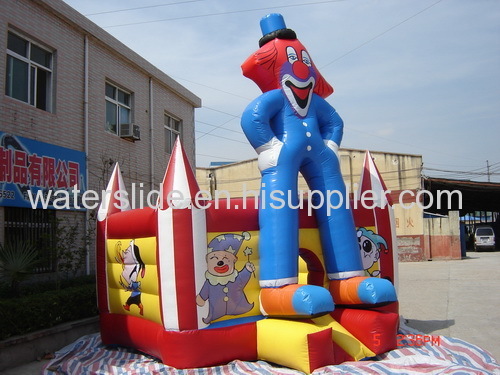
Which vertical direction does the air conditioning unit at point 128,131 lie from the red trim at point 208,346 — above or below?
above

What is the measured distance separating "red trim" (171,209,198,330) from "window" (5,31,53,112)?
4.30m

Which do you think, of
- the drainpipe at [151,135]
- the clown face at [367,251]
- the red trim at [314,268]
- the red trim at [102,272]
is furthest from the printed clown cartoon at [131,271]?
the drainpipe at [151,135]

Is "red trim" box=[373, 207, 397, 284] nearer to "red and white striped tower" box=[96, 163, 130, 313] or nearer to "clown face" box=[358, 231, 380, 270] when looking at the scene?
"clown face" box=[358, 231, 380, 270]

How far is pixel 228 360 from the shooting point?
206 inches


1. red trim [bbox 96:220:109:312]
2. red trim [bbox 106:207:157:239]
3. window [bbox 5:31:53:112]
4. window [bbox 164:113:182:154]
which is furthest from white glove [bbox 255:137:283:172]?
window [bbox 164:113:182:154]

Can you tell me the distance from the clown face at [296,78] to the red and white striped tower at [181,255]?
5.63 ft

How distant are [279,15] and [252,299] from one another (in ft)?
11.9

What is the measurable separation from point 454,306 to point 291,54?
5938 mm

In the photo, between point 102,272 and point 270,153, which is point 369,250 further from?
point 102,272

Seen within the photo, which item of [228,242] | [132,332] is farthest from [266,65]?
[132,332]

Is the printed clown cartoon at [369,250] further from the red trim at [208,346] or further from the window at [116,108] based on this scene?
the window at [116,108]

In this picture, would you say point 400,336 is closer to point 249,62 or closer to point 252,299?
point 252,299

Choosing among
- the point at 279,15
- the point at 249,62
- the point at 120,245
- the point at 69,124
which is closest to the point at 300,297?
the point at 120,245

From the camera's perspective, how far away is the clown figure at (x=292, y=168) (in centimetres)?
542
